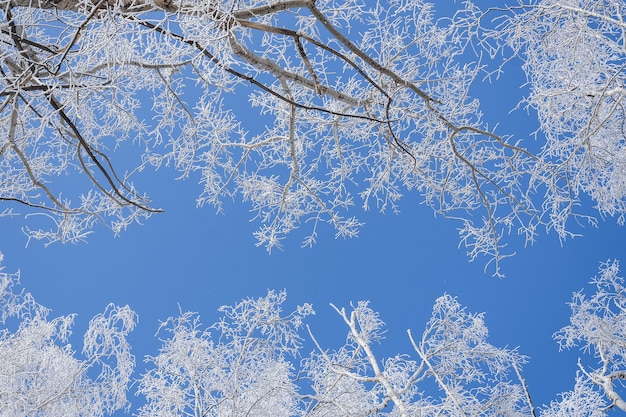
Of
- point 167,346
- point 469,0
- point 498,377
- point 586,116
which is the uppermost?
point 586,116

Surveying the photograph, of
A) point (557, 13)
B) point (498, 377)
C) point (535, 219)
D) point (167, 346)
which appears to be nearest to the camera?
point (535, 219)

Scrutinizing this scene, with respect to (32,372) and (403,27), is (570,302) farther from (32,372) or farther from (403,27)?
(32,372)

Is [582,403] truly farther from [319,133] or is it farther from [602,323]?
[319,133]

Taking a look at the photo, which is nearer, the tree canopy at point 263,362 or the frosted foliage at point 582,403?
the frosted foliage at point 582,403

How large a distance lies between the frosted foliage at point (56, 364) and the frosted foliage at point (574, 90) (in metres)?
2.75

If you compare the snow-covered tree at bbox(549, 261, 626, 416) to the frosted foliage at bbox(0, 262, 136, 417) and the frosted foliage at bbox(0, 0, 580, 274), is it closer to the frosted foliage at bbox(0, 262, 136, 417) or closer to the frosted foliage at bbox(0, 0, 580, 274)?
the frosted foliage at bbox(0, 0, 580, 274)

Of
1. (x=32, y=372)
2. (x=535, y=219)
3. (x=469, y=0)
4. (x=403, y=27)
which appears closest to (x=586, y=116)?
(x=535, y=219)

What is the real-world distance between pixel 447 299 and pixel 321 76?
2.16m

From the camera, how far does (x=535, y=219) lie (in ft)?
11.6

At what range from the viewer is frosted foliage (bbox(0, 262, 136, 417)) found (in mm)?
4229

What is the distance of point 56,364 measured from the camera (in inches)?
190

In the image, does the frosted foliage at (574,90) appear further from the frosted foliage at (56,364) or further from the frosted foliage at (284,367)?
the frosted foliage at (56,364)

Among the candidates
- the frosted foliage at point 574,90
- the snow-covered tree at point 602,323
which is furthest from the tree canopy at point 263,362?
the frosted foliage at point 574,90

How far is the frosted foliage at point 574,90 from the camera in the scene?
3715mm
